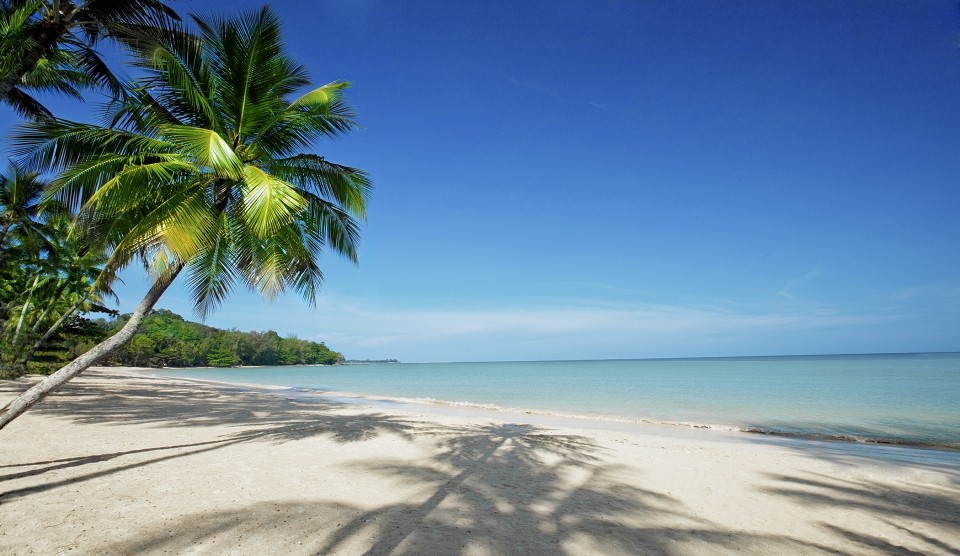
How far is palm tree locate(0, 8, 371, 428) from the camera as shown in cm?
488

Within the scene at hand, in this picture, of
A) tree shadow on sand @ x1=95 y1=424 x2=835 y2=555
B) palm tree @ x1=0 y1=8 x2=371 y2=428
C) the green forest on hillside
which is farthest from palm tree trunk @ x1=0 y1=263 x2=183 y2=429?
the green forest on hillside

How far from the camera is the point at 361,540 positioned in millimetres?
3721

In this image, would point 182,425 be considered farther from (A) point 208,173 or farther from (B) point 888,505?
(B) point 888,505

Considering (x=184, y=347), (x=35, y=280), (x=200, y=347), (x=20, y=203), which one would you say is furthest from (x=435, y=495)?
(x=200, y=347)

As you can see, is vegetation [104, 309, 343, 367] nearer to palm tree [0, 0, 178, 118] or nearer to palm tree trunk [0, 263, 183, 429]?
palm tree [0, 0, 178, 118]

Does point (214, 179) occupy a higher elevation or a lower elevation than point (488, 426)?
higher

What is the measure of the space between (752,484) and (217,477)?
731cm

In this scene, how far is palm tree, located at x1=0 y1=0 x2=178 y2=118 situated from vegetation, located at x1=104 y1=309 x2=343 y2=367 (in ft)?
177

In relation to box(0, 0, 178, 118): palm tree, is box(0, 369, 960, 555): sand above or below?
below

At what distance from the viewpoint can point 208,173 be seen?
553 cm

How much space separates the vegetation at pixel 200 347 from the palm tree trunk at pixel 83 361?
184ft

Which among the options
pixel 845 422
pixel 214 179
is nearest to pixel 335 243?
pixel 214 179

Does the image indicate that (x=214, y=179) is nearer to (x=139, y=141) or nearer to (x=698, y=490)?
(x=139, y=141)

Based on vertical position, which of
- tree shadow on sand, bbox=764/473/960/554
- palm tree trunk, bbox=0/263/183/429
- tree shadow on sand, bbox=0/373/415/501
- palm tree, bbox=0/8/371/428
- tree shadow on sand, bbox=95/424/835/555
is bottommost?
tree shadow on sand, bbox=764/473/960/554
